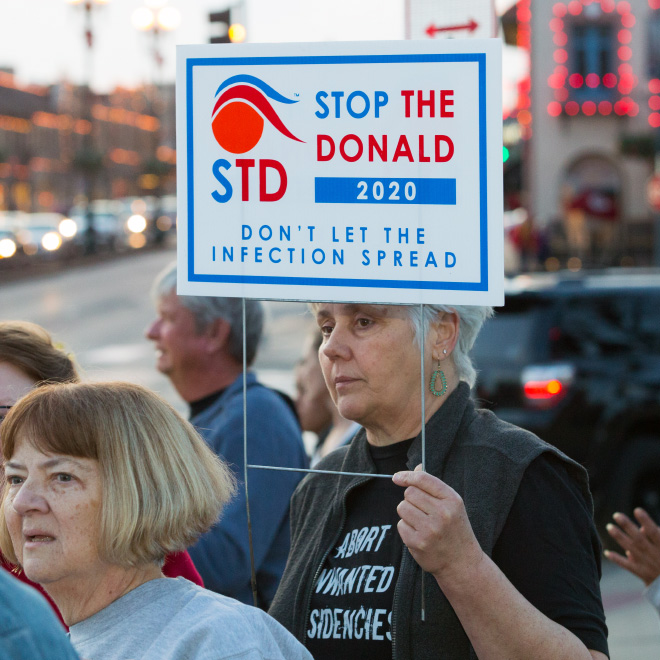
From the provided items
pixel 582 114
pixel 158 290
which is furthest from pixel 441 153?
pixel 582 114

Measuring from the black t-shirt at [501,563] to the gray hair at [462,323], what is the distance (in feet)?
0.84

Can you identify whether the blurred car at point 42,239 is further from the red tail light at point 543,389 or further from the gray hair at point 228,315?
the gray hair at point 228,315

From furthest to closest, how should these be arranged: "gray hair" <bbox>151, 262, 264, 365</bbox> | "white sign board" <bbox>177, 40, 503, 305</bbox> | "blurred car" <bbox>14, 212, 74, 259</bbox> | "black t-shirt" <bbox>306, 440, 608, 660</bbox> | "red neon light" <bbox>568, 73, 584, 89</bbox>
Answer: "blurred car" <bbox>14, 212, 74, 259</bbox>
"red neon light" <bbox>568, 73, 584, 89</bbox>
"gray hair" <bbox>151, 262, 264, 365</bbox>
"white sign board" <bbox>177, 40, 503, 305</bbox>
"black t-shirt" <bbox>306, 440, 608, 660</bbox>

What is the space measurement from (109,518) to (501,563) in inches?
32.8

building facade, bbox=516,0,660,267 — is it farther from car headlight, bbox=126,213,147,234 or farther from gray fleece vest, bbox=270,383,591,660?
gray fleece vest, bbox=270,383,591,660

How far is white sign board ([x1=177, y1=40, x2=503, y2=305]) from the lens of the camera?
2262mm

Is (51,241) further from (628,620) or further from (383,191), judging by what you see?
(383,191)

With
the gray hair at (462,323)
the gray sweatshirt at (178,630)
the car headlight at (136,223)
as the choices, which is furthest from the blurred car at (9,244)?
the gray sweatshirt at (178,630)

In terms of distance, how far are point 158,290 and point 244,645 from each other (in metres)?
2.44

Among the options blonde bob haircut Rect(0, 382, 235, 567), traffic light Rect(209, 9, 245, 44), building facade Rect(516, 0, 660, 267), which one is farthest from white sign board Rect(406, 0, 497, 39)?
building facade Rect(516, 0, 660, 267)

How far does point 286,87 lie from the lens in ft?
7.98

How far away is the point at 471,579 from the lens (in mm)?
2055

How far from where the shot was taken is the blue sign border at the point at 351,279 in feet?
7.38

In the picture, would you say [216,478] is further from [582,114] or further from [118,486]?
[582,114]
